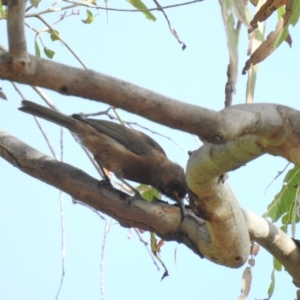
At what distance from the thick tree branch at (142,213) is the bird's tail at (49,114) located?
3.76 feet

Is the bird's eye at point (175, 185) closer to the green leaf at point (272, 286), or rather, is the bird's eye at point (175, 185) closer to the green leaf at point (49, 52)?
the green leaf at point (272, 286)

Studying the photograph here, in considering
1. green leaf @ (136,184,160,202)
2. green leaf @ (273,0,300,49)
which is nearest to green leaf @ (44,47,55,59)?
green leaf @ (136,184,160,202)

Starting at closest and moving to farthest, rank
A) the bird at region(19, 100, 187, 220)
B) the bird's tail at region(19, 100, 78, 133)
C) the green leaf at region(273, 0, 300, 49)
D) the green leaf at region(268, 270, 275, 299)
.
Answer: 1. the green leaf at region(273, 0, 300, 49)
2. the green leaf at region(268, 270, 275, 299)
3. the bird's tail at region(19, 100, 78, 133)
4. the bird at region(19, 100, 187, 220)

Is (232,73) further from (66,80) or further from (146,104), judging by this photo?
(66,80)

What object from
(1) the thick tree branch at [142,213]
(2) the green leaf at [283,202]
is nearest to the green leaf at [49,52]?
(1) the thick tree branch at [142,213]

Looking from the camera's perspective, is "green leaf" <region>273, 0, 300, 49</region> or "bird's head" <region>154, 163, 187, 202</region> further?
"bird's head" <region>154, 163, 187, 202</region>

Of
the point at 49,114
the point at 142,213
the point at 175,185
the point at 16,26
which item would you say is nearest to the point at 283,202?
the point at 175,185

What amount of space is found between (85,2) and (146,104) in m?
3.24

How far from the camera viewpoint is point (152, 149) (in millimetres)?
6199

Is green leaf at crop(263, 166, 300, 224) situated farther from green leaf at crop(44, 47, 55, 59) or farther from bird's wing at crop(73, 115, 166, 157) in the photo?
green leaf at crop(44, 47, 55, 59)

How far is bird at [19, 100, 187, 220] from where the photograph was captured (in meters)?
5.86

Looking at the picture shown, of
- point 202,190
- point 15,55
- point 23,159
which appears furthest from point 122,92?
point 23,159

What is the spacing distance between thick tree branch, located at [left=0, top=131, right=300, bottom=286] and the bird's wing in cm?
192

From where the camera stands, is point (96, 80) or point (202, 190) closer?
point (96, 80)
